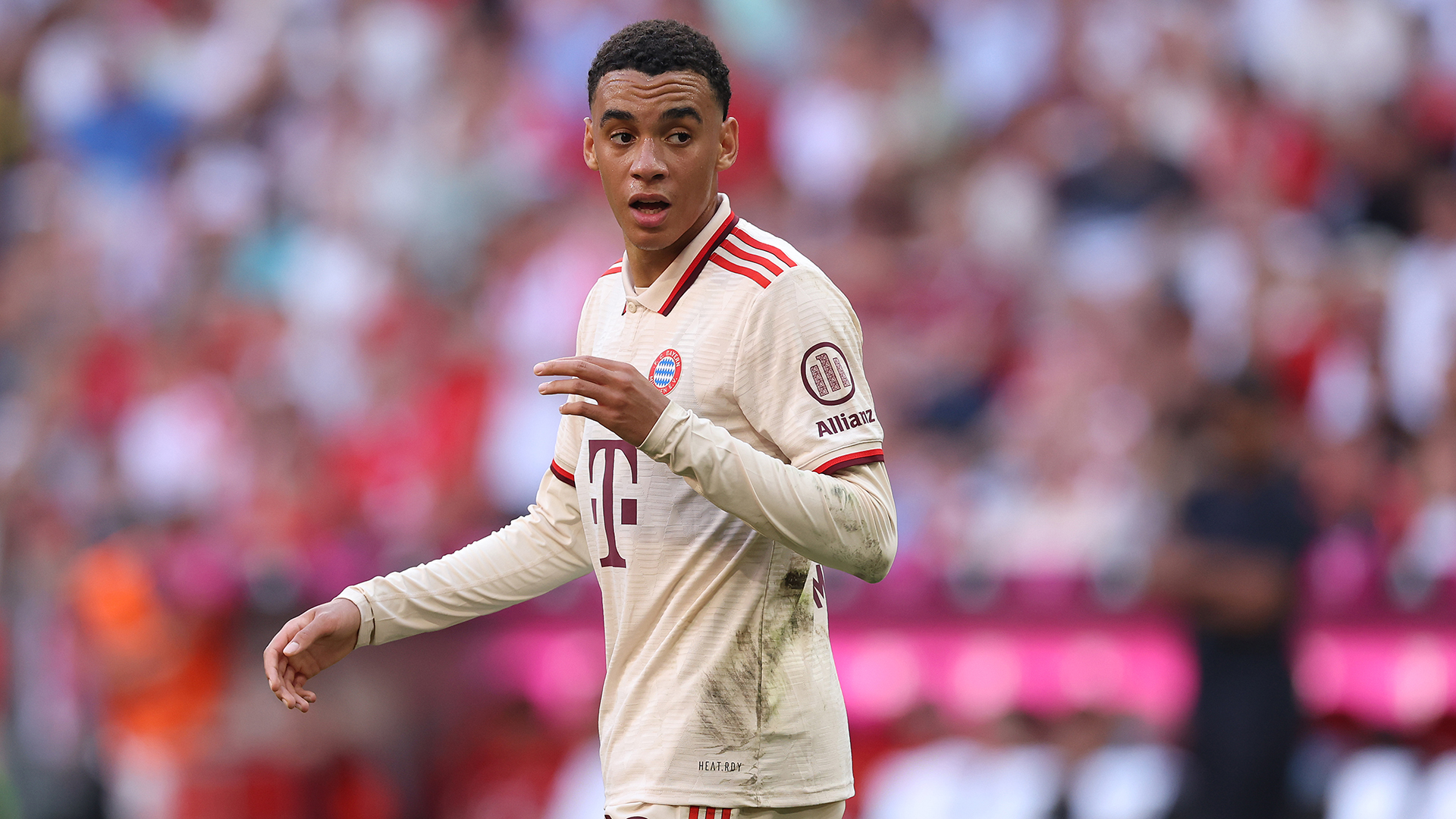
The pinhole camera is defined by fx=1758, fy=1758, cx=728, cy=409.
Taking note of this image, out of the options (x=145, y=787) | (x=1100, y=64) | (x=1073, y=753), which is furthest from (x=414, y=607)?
(x=1100, y=64)

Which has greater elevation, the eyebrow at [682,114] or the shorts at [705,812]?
the eyebrow at [682,114]

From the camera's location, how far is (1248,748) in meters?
6.18

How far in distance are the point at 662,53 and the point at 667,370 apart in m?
0.59

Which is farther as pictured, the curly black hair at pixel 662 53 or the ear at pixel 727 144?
the ear at pixel 727 144

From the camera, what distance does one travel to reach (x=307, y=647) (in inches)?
132

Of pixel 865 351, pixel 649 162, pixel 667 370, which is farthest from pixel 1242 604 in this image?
pixel 649 162

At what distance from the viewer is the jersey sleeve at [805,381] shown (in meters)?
3.14

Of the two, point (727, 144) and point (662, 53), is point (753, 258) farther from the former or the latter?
point (662, 53)

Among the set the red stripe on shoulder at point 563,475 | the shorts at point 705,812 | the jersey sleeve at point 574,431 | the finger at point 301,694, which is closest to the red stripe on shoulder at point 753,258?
the jersey sleeve at point 574,431

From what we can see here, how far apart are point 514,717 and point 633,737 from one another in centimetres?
400

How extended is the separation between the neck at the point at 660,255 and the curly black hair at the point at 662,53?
22cm

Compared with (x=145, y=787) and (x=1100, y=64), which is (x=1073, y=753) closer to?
(x=145, y=787)

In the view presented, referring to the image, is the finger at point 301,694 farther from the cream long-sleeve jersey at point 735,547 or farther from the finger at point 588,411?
the finger at point 588,411

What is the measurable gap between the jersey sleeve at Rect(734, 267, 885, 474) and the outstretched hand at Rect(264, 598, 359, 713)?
0.91 meters
